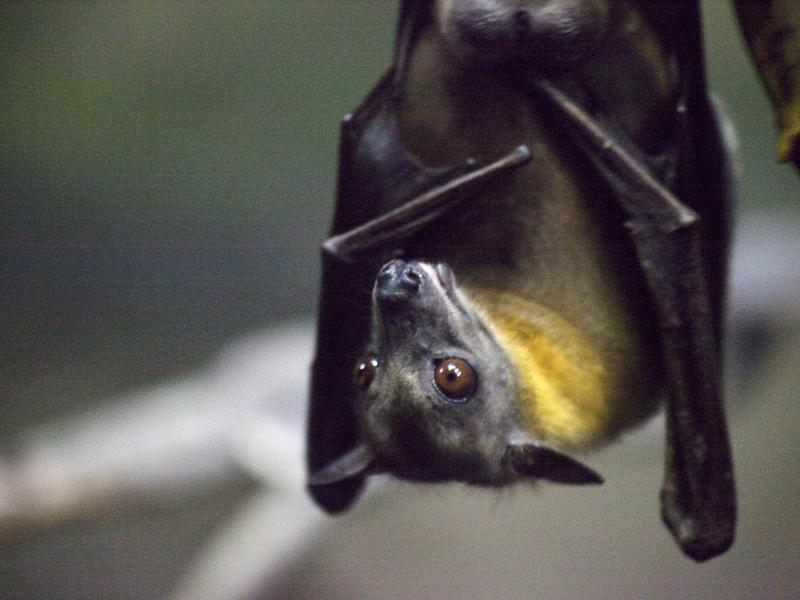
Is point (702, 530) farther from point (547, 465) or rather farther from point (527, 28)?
point (527, 28)

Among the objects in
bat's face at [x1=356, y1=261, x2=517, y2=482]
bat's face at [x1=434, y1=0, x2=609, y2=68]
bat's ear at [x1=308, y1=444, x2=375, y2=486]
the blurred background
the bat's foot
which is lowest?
the blurred background

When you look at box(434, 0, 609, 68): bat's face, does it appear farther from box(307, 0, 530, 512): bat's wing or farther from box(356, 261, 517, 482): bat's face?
box(356, 261, 517, 482): bat's face

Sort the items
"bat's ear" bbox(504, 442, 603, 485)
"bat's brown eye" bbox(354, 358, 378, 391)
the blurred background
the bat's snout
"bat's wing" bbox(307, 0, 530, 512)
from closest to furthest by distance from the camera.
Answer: the bat's snout, "bat's ear" bbox(504, 442, 603, 485), "bat's brown eye" bbox(354, 358, 378, 391), "bat's wing" bbox(307, 0, 530, 512), the blurred background

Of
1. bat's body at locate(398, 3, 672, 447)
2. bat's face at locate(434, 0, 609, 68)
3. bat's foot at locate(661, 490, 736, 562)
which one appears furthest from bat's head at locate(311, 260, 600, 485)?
bat's face at locate(434, 0, 609, 68)

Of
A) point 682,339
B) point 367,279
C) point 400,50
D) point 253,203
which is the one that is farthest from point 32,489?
point 253,203

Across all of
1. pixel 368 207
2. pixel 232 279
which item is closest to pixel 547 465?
pixel 368 207

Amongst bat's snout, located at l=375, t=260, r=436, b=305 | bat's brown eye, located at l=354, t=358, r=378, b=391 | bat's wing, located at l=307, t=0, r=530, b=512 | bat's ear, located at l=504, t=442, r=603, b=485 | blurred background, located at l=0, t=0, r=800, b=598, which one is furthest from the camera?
blurred background, located at l=0, t=0, r=800, b=598
